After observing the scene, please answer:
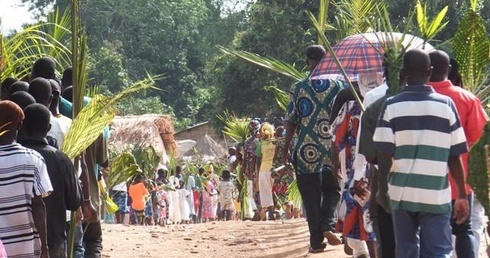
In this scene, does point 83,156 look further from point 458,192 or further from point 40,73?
point 458,192

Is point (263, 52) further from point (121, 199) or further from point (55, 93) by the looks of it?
point (55, 93)

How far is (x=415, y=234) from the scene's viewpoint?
23.9 ft

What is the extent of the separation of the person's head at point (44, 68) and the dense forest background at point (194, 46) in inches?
926

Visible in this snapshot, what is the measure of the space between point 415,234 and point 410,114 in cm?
70

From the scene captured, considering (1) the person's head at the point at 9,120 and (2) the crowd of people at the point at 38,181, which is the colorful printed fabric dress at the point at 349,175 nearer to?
(2) the crowd of people at the point at 38,181

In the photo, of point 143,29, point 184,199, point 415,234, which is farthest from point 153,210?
point 143,29

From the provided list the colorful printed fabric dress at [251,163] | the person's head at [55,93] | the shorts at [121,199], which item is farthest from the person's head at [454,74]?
the shorts at [121,199]

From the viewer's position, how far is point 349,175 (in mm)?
9734

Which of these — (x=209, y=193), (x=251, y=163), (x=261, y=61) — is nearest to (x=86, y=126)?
(x=261, y=61)

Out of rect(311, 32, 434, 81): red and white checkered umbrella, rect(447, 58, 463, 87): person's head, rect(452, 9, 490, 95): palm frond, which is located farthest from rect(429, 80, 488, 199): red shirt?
rect(311, 32, 434, 81): red and white checkered umbrella

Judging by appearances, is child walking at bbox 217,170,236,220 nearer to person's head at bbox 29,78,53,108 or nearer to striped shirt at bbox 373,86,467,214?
person's head at bbox 29,78,53,108

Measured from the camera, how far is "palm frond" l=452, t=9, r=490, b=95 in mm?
8812

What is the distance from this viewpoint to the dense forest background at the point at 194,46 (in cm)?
3647

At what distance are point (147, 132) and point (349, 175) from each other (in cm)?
2779
